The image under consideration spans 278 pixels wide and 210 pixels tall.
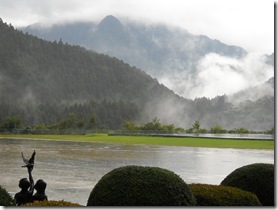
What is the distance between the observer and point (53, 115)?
97.9 metres

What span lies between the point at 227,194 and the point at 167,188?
1477 mm

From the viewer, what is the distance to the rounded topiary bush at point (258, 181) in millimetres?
8453

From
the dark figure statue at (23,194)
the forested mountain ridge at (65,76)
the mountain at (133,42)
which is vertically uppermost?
the forested mountain ridge at (65,76)

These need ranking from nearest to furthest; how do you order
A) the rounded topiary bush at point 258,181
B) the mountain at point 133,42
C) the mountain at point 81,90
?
the rounded topiary bush at point 258,181
the mountain at point 133,42
the mountain at point 81,90

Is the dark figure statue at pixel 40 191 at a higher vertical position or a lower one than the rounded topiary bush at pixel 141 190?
lower

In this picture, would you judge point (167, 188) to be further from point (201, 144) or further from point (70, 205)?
point (201, 144)

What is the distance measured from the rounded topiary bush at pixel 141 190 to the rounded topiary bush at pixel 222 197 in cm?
76

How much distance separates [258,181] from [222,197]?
1.48 m

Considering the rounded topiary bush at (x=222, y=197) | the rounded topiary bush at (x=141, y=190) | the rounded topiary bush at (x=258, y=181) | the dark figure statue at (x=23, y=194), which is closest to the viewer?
the rounded topiary bush at (x=141, y=190)

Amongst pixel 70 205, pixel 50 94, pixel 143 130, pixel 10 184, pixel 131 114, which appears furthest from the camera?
pixel 50 94

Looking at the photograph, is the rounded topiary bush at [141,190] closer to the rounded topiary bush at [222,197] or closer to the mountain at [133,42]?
the rounded topiary bush at [222,197]

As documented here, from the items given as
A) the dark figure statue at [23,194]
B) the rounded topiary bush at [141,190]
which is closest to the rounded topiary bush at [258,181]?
the rounded topiary bush at [141,190]

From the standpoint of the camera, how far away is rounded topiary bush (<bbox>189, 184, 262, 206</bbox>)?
7.35 m

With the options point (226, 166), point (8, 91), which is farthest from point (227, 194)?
point (8, 91)
